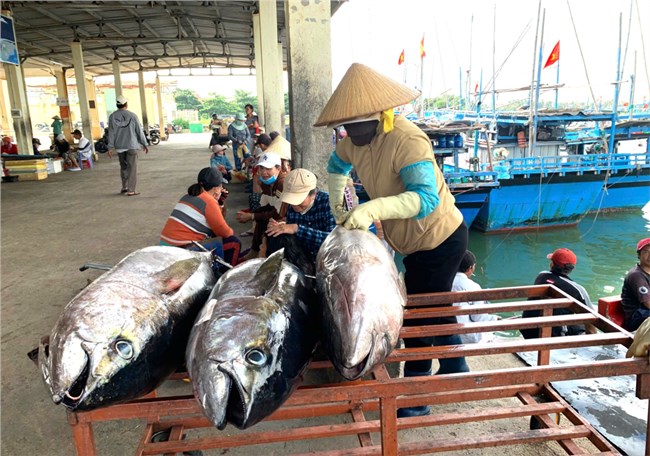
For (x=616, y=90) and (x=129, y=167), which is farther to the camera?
(x=616, y=90)

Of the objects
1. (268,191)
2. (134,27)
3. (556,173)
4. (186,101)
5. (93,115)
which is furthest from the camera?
(186,101)

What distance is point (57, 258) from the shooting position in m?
5.62

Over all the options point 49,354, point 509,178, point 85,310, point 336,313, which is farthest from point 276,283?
point 509,178

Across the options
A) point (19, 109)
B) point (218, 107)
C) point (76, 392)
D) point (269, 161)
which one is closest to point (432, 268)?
point (76, 392)

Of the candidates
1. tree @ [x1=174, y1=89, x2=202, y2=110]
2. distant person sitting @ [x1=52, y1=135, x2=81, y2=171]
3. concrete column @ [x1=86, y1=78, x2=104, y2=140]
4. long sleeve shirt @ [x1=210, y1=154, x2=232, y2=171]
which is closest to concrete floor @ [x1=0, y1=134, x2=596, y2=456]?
long sleeve shirt @ [x1=210, y1=154, x2=232, y2=171]

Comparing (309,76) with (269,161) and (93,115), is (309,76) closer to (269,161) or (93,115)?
(269,161)

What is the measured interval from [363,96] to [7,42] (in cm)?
1157

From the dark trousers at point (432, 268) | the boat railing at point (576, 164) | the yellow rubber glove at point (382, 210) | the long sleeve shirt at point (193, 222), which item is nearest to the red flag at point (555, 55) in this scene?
the boat railing at point (576, 164)

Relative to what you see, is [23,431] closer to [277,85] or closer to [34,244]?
[34,244]

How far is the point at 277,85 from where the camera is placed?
11.0 m

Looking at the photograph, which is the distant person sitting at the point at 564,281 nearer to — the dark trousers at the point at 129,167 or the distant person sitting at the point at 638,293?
the distant person sitting at the point at 638,293

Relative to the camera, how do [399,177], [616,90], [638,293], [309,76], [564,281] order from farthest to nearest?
[616,90]
[309,76]
[564,281]
[638,293]
[399,177]

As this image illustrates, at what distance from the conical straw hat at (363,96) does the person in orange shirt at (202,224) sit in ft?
5.38

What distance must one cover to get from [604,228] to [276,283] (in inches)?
757
